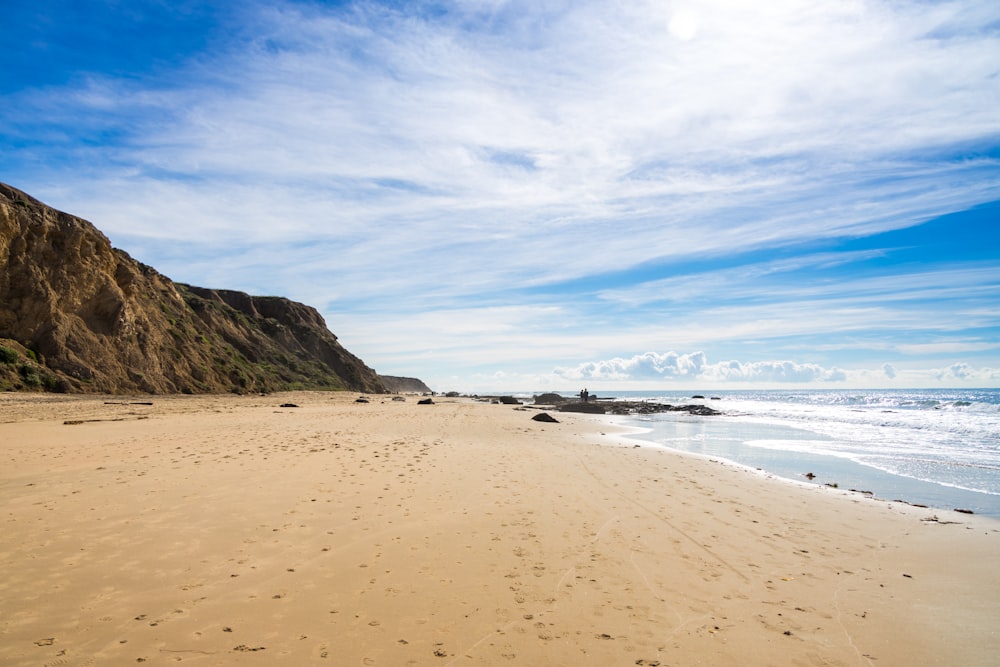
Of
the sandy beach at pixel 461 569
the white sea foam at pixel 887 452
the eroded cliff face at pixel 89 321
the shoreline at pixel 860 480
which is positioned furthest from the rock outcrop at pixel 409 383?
the sandy beach at pixel 461 569

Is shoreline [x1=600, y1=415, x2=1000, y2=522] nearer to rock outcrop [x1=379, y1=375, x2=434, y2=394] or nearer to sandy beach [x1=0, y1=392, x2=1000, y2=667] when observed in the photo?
sandy beach [x1=0, y1=392, x2=1000, y2=667]

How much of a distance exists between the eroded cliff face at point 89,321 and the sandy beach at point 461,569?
82.7 feet

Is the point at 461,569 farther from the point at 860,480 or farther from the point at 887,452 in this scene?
the point at 887,452

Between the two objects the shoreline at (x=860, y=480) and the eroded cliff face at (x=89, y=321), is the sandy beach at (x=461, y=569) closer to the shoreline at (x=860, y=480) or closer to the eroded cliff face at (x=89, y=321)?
the shoreline at (x=860, y=480)

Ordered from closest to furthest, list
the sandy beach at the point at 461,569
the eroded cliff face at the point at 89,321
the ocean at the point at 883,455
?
the sandy beach at the point at 461,569 < the ocean at the point at 883,455 < the eroded cliff face at the point at 89,321

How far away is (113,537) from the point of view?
6906 mm

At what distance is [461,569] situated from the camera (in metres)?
6.41

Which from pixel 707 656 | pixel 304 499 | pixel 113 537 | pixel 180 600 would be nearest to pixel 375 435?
pixel 304 499

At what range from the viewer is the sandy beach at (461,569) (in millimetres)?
4648

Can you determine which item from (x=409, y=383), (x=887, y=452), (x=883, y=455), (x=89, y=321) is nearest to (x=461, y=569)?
(x=883, y=455)

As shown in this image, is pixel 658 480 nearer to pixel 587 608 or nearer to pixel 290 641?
pixel 587 608

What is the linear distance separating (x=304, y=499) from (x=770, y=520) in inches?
329

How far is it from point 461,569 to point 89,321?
1607 inches

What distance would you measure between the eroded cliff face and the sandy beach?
82.7 feet
